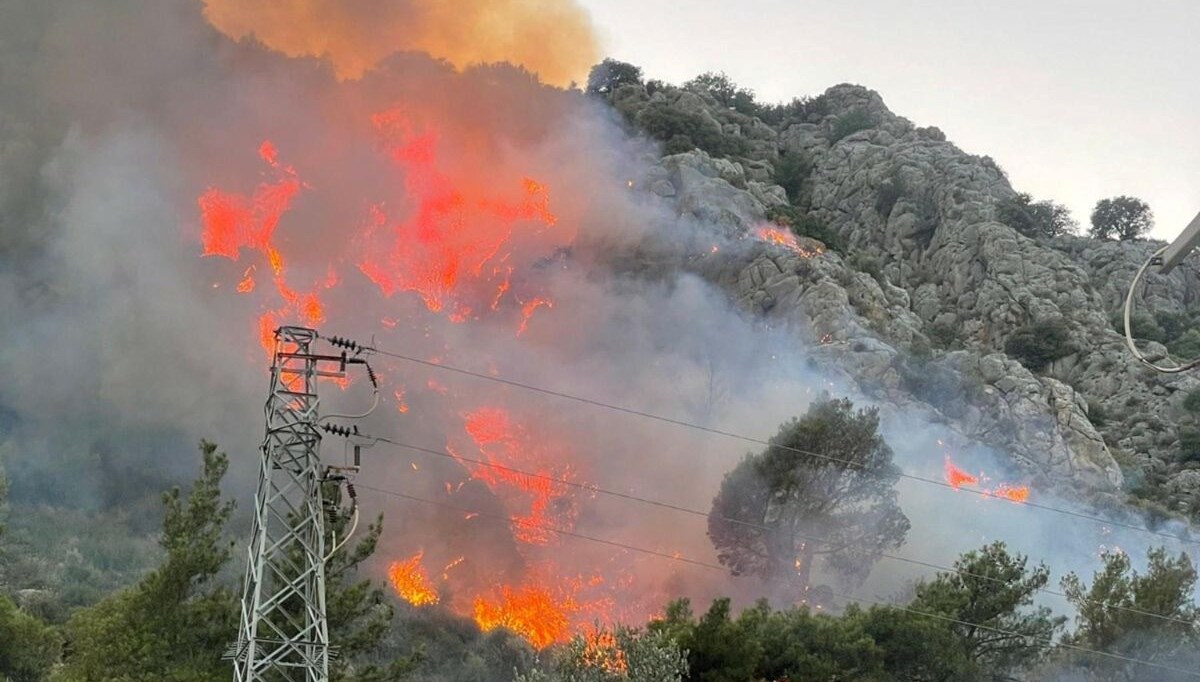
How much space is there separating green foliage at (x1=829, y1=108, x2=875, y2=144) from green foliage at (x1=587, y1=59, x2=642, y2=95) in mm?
27413

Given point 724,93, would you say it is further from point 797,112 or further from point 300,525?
point 300,525

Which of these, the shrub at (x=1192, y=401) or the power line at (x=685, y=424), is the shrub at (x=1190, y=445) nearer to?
the shrub at (x=1192, y=401)

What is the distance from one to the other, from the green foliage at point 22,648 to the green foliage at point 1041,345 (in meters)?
85.3

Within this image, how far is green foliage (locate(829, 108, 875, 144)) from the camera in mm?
140125

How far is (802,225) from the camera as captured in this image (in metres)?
113

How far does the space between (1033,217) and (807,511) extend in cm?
7164

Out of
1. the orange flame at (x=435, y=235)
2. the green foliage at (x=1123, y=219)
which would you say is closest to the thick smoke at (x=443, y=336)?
the orange flame at (x=435, y=235)

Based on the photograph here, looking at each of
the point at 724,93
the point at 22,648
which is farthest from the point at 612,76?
the point at 22,648

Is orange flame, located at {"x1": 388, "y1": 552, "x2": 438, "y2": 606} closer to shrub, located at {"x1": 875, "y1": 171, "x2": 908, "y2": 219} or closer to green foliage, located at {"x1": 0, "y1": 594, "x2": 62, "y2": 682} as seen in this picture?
green foliage, located at {"x1": 0, "y1": 594, "x2": 62, "y2": 682}

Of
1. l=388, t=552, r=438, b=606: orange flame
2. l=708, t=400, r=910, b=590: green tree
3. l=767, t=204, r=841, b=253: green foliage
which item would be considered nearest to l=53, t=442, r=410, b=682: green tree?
l=388, t=552, r=438, b=606: orange flame

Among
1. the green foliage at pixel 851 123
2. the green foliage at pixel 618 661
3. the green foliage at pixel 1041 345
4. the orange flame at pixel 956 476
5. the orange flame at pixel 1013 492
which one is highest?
the green foliage at pixel 851 123

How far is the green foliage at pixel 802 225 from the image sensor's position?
364ft

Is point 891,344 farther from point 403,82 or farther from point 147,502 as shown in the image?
point 147,502


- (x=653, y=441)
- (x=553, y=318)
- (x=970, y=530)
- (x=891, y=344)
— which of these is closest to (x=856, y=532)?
(x=970, y=530)
